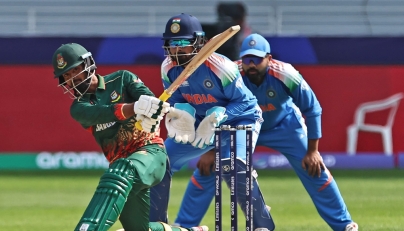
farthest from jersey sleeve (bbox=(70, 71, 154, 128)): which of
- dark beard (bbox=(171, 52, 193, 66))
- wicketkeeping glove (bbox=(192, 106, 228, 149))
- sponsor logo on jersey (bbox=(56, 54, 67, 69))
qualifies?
wicketkeeping glove (bbox=(192, 106, 228, 149))

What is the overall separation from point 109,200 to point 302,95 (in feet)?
7.11

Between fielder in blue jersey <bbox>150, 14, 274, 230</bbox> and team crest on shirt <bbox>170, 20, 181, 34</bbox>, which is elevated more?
team crest on shirt <bbox>170, 20, 181, 34</bbox>

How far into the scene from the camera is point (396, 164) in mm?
12016

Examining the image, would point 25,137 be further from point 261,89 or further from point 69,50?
point 69,50

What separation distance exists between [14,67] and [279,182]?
4467 millimetres

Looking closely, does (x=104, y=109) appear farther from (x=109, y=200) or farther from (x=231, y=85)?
(x=231, y=85)

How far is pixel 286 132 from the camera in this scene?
659 cm

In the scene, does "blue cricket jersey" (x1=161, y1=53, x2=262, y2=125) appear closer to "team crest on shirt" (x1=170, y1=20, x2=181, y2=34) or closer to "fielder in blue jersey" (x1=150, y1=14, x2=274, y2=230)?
"fielder in blue jersey" (x1=150, y1=14, x2=274, y2=230)

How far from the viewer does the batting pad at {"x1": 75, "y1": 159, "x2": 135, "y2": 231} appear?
4.68m

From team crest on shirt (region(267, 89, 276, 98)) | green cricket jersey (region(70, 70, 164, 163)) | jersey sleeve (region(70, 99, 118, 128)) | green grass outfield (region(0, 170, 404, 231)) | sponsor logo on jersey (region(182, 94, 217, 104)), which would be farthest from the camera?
green grass outfield (region(0, 170, 404, 231))

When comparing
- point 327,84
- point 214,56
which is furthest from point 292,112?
point 327,84

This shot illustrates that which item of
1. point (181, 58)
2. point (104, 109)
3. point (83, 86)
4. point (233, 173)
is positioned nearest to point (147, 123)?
point (104, 109)

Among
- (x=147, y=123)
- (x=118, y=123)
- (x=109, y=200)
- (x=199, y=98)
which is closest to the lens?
(x=109, y=200)

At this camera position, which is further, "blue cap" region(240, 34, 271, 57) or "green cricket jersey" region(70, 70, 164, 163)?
"blue cap" region(240, 34, 271, 57)
